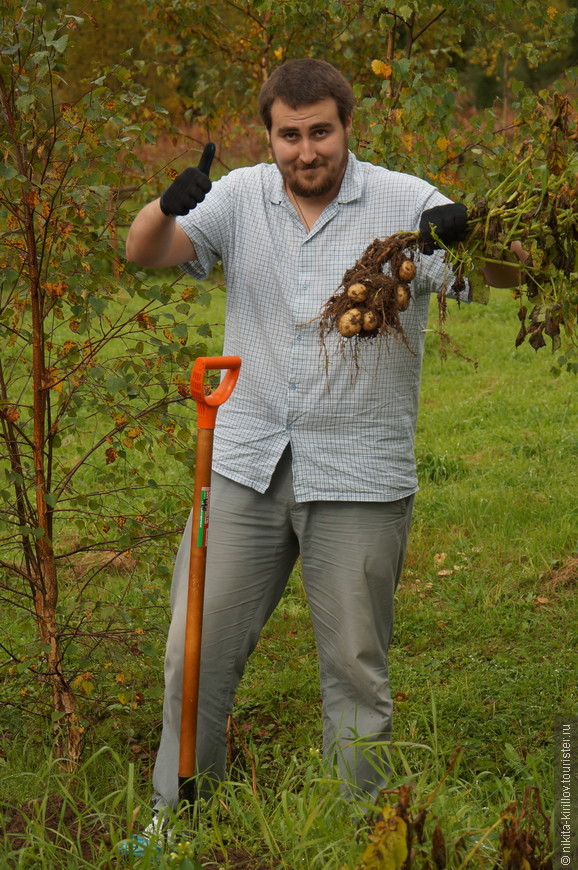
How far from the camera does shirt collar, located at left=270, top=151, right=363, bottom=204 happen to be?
9.70ft

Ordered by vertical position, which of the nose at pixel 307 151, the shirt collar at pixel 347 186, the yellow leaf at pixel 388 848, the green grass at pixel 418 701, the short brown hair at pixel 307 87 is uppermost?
the short brown hair at pixel 307 87

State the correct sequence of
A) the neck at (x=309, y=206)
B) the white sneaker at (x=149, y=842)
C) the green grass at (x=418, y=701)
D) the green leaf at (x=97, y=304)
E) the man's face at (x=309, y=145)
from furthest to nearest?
the green leaf at (x=97, y=304), the neck at (x=309, y=206), the man's face at (x=309, y=145), the green grass at (x=418, y=701), the white sneaker at (x=149, y=842)

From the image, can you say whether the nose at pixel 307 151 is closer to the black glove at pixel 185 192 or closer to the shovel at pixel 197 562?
the black glove at pixel 185 192

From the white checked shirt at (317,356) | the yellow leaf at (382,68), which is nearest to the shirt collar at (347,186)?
the white checked shirt at (317,356)

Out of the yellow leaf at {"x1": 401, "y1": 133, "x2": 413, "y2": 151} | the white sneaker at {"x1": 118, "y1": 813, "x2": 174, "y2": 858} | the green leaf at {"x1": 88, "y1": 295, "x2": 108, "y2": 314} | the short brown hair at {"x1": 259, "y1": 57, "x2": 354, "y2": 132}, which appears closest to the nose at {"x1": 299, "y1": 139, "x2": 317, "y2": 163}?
the short brown hair at {"x1": 259, "y1": 57, "x2": 354, "y2": 132}

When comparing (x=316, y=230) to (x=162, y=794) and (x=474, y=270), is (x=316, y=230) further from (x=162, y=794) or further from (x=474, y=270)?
(x=162, y=794)

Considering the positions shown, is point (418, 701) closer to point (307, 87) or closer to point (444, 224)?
point (444, 224)

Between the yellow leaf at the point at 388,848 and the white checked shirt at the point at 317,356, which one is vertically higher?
the white checked shirt at the point at 317,356

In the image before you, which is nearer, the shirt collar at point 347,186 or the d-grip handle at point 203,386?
the d-grip handle at point 203,386

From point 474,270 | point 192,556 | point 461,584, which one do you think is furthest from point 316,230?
point 461,584

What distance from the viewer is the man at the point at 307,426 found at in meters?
2.91

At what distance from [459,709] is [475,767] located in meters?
Answer: 0.41

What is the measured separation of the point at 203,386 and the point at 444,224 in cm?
73

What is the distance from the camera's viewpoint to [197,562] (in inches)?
108
